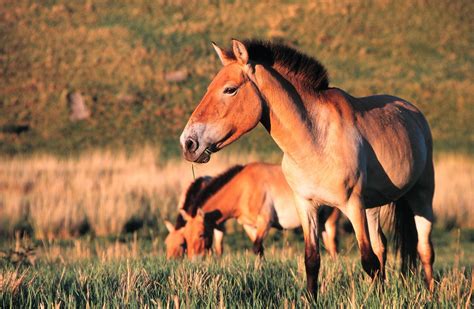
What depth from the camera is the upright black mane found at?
6613mm

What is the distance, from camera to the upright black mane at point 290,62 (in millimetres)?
6613

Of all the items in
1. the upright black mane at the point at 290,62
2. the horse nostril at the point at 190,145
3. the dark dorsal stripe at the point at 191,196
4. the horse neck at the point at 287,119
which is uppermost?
the upright black mane at the point at 290,62

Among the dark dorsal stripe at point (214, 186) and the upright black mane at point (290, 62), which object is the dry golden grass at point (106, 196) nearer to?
the dark dorsal stripe at point (214, 186)

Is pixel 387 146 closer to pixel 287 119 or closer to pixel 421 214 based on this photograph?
pixel 287 119

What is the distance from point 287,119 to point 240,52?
708 mm

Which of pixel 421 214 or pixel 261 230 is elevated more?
pixel 421 214

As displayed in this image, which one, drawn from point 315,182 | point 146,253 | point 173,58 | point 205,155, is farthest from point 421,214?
point 173,58

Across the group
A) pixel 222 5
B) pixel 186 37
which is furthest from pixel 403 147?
pixel 222 5

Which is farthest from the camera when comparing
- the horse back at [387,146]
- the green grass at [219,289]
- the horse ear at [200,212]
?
the horse ear at [200,212]

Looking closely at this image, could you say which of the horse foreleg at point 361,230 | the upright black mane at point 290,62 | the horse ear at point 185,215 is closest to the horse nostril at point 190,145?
the upright black mane at point 290,62

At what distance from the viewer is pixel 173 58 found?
47.8m

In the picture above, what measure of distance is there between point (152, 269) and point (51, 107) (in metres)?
33.6

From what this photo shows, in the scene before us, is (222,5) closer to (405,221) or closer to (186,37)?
(186,37)

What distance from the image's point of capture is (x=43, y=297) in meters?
6.18
